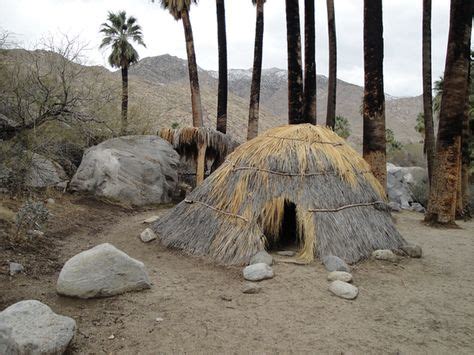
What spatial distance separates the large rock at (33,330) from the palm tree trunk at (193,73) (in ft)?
38.7

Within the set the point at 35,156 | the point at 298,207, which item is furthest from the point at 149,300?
the point at 35,156

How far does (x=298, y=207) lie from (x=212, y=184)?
1564 mm

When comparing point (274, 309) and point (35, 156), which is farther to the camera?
point (35, 156)

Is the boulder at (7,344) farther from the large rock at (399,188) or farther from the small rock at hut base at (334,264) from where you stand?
the large rock at (399,188)

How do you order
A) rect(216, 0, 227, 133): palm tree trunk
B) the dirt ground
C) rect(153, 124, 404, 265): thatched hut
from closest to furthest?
1. the dirt ground
2. rect(153, 124, 404, 265): thatched hut
3. rect(216, 0, 227, 133): palm tree trunk

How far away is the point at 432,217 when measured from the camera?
9.29 m

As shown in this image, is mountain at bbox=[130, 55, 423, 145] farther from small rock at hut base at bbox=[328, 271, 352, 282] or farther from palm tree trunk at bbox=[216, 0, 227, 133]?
small rock at hut base at bbox=[328, 271, 352, 282]

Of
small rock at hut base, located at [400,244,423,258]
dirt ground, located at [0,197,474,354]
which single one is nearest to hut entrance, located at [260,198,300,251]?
dirt ground, located at [0,197,474,354]

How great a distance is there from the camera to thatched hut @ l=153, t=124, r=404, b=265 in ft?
19.1

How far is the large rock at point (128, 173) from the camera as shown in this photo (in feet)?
32.7

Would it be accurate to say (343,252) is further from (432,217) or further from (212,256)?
(432,217)

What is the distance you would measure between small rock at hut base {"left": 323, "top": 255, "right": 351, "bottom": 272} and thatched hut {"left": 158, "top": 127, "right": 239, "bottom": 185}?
710cm

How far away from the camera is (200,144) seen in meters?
12.2

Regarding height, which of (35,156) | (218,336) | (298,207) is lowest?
(218,336)
